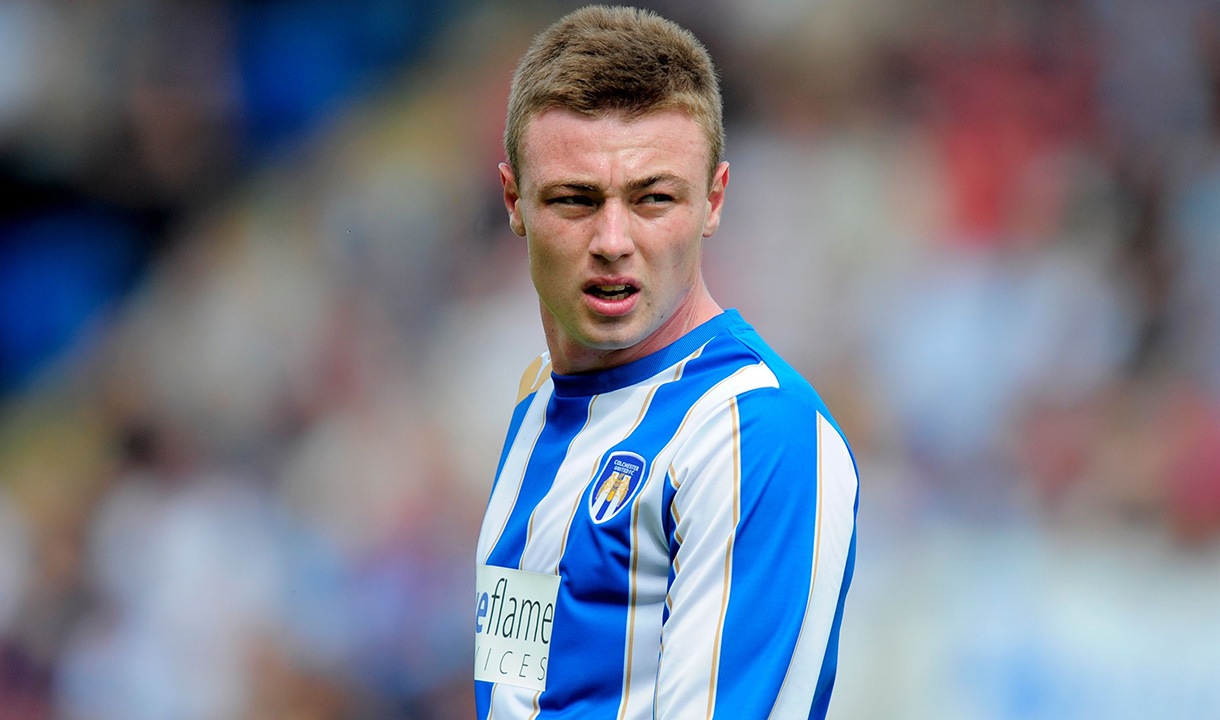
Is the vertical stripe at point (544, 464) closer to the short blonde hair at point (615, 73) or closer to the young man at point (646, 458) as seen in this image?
the young man at point (646, 458)

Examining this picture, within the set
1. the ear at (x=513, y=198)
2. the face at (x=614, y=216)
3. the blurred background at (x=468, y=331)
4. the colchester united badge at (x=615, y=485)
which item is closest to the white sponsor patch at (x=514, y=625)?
the colchester united badge at (x=615, y=485)

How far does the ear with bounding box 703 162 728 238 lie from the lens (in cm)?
153

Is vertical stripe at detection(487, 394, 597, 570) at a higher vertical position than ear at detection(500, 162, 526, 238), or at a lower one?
lower

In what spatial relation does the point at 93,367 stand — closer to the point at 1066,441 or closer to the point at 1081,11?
the point at 1066,441

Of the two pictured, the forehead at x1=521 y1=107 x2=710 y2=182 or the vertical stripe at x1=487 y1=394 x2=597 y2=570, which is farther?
the vertical stripe at x1=487 y1=394 x2=597 y2=570

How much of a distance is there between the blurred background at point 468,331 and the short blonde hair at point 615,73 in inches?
80.1

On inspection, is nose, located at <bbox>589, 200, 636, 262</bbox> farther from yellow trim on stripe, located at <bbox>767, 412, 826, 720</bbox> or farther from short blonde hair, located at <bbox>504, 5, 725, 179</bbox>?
yellow trim on stripe, located at <bbox>767, 412, 826, 720</bbox>

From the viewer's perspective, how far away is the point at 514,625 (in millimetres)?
1499

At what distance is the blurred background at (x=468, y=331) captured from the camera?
331cm

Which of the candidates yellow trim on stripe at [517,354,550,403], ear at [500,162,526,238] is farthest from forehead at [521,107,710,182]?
yellow trim on stripe at [517,354,550,403]

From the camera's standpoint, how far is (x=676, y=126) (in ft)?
4.70

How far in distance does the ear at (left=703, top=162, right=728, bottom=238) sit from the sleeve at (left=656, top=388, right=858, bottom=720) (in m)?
0.30

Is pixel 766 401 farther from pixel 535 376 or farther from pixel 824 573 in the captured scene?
pixel 535 376

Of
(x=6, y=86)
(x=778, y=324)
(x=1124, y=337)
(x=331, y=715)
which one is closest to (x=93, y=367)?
(x=6, y=86)
